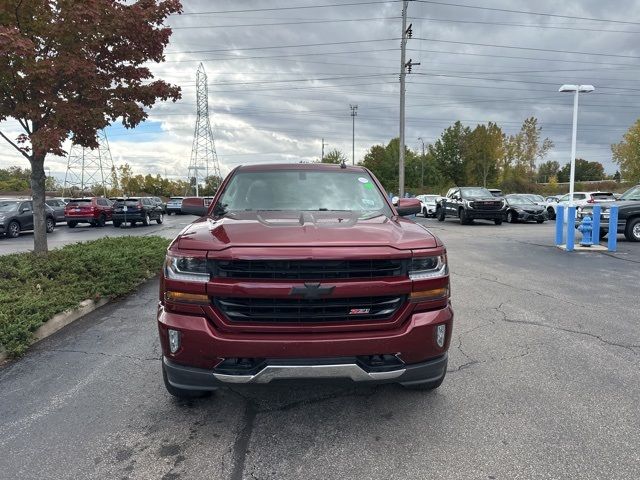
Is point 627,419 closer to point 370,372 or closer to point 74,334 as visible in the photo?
point 370,372

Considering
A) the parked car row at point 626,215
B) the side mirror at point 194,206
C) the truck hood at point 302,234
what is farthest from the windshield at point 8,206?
the parked car row at point 626,215

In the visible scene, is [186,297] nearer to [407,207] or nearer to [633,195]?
[407,207]

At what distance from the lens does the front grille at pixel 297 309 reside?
2.92 metres

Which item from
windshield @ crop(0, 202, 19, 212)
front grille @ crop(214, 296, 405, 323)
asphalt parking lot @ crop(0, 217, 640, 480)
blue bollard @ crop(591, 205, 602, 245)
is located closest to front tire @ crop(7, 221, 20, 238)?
windshield @ crop(0, 202, 19, 212)

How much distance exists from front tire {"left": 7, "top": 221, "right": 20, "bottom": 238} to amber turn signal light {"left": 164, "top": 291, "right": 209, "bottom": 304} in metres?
20.0

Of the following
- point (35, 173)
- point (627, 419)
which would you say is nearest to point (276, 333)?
point (627, 419)

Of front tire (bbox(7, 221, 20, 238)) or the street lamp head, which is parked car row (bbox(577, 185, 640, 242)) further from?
front tire (bbox(7, 221, 20, 238))

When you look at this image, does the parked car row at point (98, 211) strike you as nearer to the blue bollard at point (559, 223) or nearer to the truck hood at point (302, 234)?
the blue bollard at point (559, 223)

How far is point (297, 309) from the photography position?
2932 mm

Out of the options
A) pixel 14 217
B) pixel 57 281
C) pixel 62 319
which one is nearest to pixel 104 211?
pixel 14 217

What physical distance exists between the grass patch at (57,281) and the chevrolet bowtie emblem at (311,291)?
3.37 metres

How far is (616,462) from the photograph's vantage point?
2750mm

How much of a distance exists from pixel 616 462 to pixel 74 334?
207 inches

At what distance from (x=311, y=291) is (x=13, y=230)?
2099 cm
